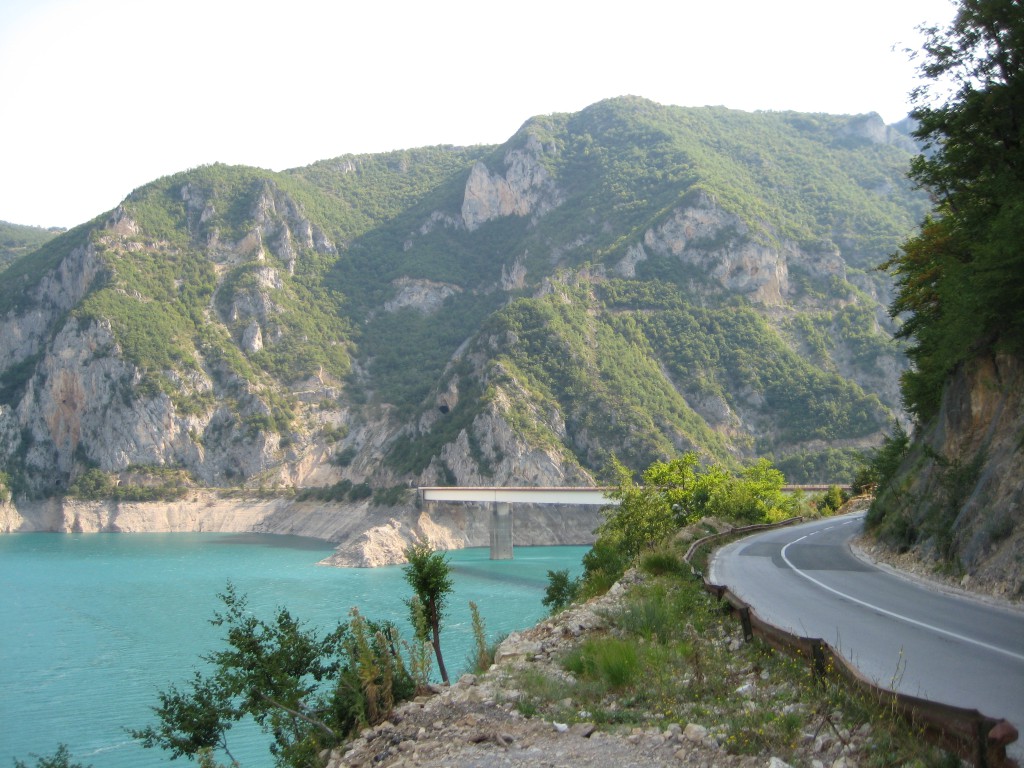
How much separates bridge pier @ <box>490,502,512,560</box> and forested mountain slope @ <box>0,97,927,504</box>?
1763 centimetres

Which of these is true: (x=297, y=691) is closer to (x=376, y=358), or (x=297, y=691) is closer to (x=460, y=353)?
(x=460, y=353)

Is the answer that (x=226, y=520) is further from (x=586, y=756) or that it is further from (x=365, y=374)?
(x=586, y=756)

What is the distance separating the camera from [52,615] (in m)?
50.2

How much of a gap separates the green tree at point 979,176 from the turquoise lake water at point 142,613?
1313 cm

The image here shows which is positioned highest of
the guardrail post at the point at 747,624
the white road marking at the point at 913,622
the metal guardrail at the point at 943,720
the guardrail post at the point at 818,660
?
the metal guardrail at the point at 943,720

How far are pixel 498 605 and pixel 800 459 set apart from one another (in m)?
82.1

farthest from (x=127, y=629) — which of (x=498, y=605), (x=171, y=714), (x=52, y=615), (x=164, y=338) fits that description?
(x=164, y=338)

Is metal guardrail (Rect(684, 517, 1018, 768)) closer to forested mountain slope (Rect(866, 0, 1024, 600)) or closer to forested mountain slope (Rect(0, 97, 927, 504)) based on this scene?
forested mountain slope (Rect(866, 0, 1024, 600))

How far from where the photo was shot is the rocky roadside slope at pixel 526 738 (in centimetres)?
642

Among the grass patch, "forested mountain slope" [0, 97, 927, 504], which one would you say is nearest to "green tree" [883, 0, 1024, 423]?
the grass patch

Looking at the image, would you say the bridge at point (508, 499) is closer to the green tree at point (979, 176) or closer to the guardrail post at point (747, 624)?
the green tree at point (979, 176)

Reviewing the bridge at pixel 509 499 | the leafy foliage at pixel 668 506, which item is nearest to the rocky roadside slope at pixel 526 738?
the leafy foliage at pixel 668 506

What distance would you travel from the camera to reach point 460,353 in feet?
513

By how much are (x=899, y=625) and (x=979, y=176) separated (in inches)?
581
